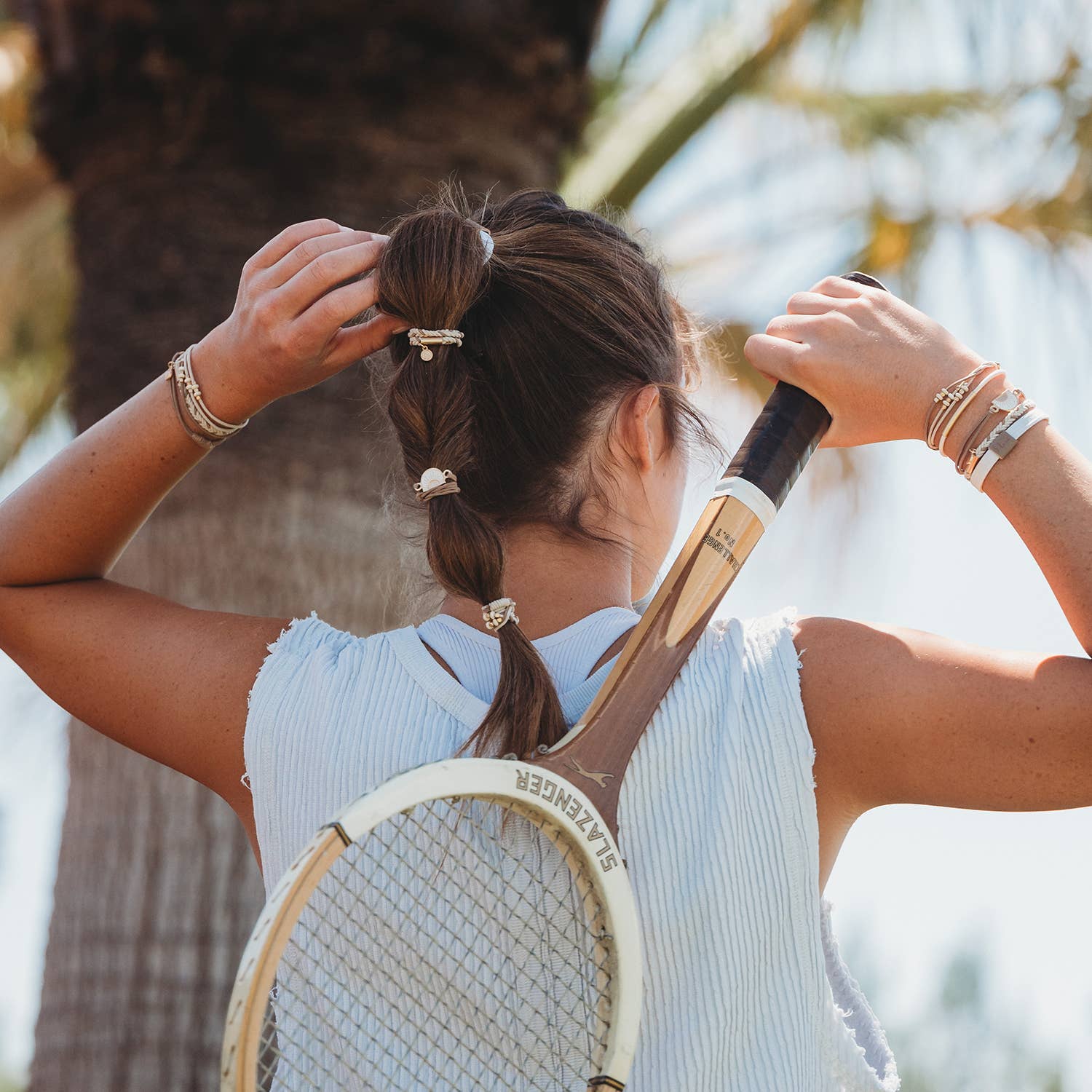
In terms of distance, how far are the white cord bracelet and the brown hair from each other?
41 centimetres

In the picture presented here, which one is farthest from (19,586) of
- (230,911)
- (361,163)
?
(361,163)

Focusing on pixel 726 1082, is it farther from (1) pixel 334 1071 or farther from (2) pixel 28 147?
(2) pixel 28 147

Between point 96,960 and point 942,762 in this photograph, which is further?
point 96,960

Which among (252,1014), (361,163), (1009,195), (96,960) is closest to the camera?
(252,1014)

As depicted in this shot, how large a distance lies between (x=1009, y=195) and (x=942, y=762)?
4.42 meters

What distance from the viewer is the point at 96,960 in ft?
10.9

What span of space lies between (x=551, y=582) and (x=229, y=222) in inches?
99.7

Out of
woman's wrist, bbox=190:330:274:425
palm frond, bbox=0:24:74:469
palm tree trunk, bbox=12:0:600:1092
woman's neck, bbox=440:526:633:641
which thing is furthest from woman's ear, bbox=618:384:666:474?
palm frond, bbox=0:24:74:469

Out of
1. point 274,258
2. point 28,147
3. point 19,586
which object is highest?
point 28,147

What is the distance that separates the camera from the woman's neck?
160cm

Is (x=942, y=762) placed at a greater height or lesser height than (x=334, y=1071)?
greater

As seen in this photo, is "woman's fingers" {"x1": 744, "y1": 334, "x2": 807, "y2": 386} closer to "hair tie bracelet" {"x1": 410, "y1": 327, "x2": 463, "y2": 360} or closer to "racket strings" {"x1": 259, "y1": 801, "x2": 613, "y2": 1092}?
"hair tie bracelet" {"x1": 410, "y1": 327, "x2": 463, "y2": 360}

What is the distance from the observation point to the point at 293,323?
64.9 inches

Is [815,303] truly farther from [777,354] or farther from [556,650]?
[556,650]
